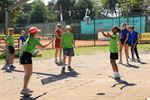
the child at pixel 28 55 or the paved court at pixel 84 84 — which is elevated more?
the child at pixel 28 55

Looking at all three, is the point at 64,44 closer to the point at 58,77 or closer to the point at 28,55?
the point at 58,77

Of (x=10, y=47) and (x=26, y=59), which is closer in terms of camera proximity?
(x=26, y=59)

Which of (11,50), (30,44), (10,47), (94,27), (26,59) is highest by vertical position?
(30,44)

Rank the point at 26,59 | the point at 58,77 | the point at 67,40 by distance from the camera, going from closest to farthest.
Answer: the point at 26,59, the point at 58,77, the point at 67,40

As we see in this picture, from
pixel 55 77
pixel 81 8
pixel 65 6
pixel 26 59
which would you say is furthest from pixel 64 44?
pixel 65 6

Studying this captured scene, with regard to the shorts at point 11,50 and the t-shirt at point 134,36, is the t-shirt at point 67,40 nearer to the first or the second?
the shorts at point 11,50

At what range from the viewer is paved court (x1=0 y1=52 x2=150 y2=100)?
10.3m

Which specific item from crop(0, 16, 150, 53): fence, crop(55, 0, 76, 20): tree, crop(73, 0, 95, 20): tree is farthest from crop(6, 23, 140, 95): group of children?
crop(55, 0, 76, 20): tree

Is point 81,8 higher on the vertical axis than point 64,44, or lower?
higher

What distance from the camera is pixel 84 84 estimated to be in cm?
1209

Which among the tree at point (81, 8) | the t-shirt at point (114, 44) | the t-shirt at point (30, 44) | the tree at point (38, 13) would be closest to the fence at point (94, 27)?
the t-shirt at point (114, 44)

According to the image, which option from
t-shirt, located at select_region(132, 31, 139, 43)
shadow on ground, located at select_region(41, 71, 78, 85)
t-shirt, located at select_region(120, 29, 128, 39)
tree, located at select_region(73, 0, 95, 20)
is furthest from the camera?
tree, located at select_region(73, 0, 95, 20)

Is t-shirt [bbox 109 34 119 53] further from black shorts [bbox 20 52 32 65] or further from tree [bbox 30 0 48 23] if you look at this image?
tree [bbox 30 0 48 23]

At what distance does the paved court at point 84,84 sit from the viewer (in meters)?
10.3
